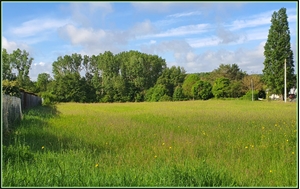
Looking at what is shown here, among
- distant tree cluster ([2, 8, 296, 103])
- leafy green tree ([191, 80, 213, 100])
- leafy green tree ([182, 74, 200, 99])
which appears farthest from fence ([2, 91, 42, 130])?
leafy green tree ([182, 74, 200, 99])

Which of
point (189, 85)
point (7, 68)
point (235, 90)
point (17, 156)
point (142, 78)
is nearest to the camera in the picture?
point (17, 156)

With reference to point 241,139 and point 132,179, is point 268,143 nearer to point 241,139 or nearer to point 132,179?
point 241,139

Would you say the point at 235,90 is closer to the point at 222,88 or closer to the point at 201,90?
the point at 222,88

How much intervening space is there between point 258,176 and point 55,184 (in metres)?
2.86

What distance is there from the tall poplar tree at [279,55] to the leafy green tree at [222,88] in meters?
11.5

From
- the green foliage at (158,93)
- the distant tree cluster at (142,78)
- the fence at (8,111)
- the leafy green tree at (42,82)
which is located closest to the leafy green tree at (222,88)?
the distant tree cluster at (142,78)

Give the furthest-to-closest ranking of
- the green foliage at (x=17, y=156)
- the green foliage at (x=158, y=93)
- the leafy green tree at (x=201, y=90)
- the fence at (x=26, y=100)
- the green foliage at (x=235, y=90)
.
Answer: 1. the green foliage at (x=158, y=93)
2. the leafy green tree at (x=201, y=90)
3. the green foliage at (x=235, y=90)
4. the fence at (x=26, y=100)
5. the green foliage at (x=17, y=156)

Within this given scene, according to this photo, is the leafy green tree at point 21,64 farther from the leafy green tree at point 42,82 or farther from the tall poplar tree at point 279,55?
the tall poplar tree at point 279,55

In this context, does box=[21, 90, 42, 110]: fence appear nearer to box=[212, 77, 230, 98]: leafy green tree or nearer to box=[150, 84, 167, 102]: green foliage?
box=[150, 84, 167, 102]: green foliage

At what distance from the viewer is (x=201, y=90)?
61.6m

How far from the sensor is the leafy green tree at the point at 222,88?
58.7 meters

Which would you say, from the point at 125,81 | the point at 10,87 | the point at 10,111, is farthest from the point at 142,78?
the point at 10,111

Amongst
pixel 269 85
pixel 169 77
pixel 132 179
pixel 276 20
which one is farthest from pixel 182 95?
pixel 132 179

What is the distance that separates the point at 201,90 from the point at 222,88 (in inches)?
178
